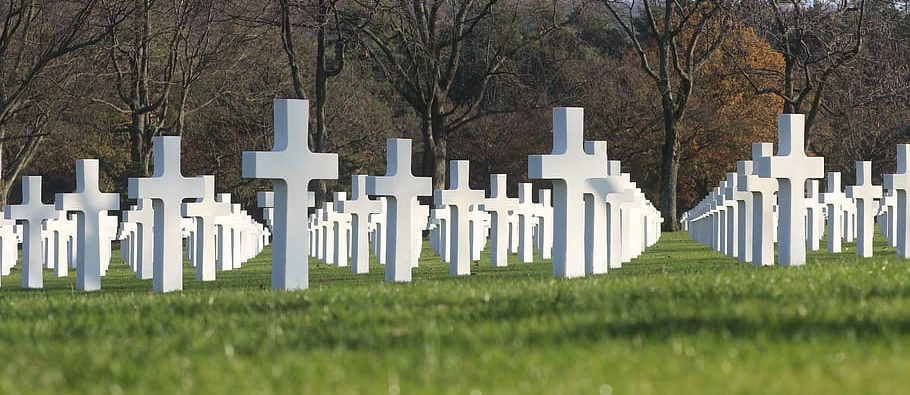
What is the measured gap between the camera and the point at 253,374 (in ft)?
20.0

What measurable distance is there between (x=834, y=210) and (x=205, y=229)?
9.94 meters

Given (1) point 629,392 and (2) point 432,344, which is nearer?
(1) point 629,392

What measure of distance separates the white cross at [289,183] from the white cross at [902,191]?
7.32 m

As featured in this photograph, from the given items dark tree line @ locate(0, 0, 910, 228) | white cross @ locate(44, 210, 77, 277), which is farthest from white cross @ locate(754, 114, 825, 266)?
dark tree line @ locate(0, 0, 910, 228)

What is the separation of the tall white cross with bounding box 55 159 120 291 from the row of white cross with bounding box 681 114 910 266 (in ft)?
23.0

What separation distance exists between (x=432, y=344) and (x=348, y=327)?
0.97 m

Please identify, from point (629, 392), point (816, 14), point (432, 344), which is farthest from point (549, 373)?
point (816, 14)

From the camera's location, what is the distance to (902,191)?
57.5 ft

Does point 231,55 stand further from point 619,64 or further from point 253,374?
point 253,374

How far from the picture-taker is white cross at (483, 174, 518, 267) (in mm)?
20173

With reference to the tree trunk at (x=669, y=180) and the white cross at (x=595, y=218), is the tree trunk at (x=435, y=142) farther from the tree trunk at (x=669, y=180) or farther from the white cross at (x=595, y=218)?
the white cross at (x=595, y=218)

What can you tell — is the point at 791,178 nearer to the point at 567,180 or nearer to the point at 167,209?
the point at 567,180

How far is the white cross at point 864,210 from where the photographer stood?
60.4ft

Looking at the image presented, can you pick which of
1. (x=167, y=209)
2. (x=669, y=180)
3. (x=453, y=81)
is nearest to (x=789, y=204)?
(x=167, y=209)
